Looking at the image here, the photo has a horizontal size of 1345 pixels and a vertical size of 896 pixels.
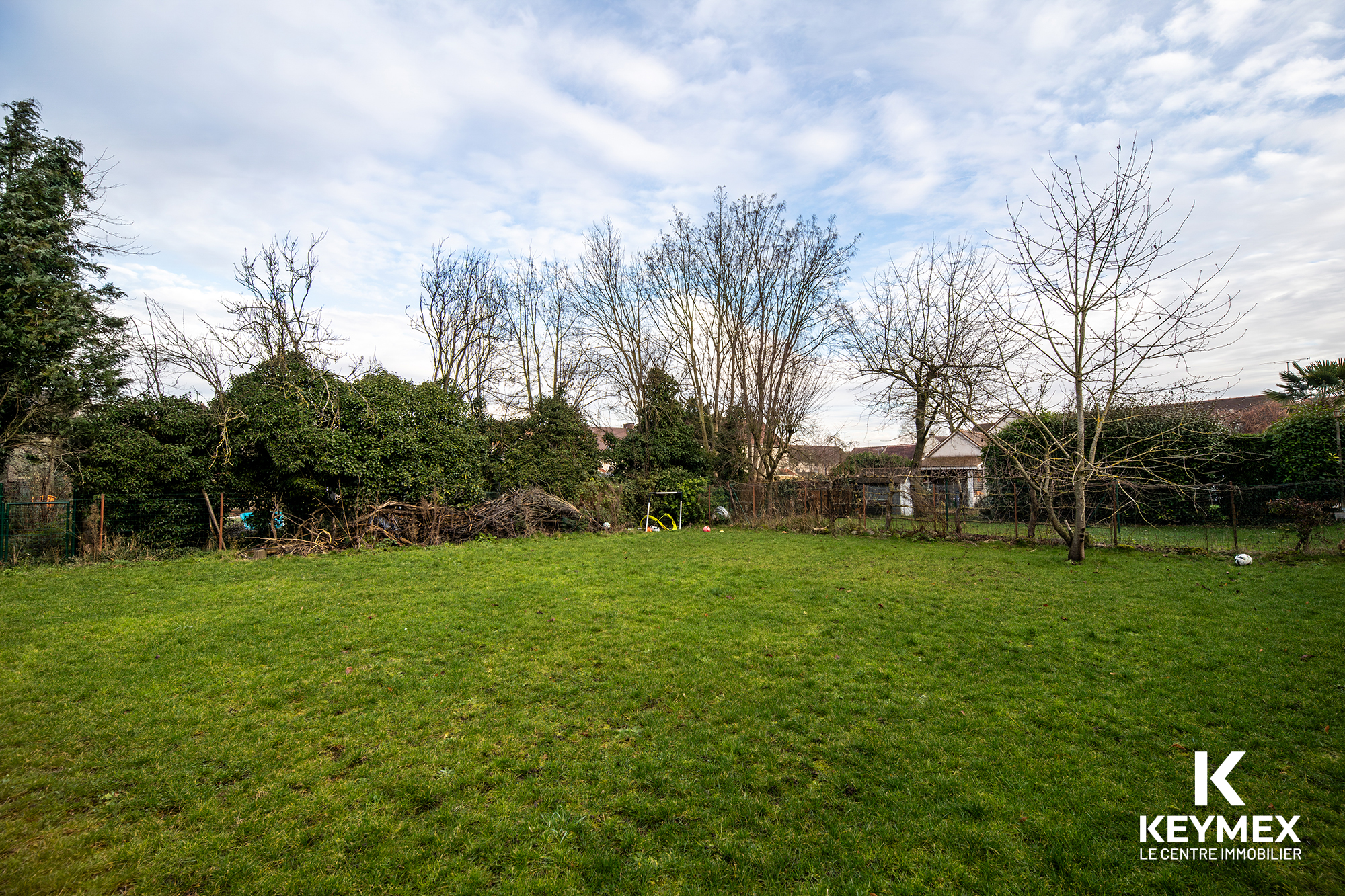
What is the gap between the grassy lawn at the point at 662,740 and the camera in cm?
281

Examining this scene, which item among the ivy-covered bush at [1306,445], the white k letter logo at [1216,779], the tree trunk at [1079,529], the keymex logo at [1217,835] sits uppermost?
the ivy-covered bush at [1306,445]

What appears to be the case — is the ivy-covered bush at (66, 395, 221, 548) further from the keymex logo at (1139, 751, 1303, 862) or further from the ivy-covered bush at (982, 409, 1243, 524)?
the ivy-covered bush at (982, 409, 1243, 524)

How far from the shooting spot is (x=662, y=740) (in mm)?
4113

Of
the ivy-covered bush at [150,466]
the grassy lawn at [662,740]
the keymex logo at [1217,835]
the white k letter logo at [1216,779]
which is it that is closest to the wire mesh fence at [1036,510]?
the grassy lawn at [662,740]

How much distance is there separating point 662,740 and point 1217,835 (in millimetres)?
3161

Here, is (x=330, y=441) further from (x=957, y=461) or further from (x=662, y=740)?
(x=957, y=461)

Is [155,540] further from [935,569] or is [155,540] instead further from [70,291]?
[935,569]

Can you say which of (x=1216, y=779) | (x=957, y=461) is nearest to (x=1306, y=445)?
(x=1216, y=779)

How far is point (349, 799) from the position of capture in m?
3.35

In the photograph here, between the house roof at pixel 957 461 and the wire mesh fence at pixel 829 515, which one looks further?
the house roof at pixel 957 461

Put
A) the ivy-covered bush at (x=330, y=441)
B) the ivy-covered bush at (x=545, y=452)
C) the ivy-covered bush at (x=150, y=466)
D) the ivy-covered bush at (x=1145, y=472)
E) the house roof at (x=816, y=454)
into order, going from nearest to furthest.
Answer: the ivy-covered bush at (x=150, y=466) → the ivy-covered bush at (x=1145, y=472) → the ivy-covered bush at (x=330, y=441) → the ivy-covered bush at (x=545, y=452) → the house roof at (x=816, y=454)

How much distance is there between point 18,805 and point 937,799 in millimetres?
5346

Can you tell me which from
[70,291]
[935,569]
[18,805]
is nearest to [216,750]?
[18,805]

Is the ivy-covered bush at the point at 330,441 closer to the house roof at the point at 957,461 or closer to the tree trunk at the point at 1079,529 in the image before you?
the tree trunk at the point at 1079,529
